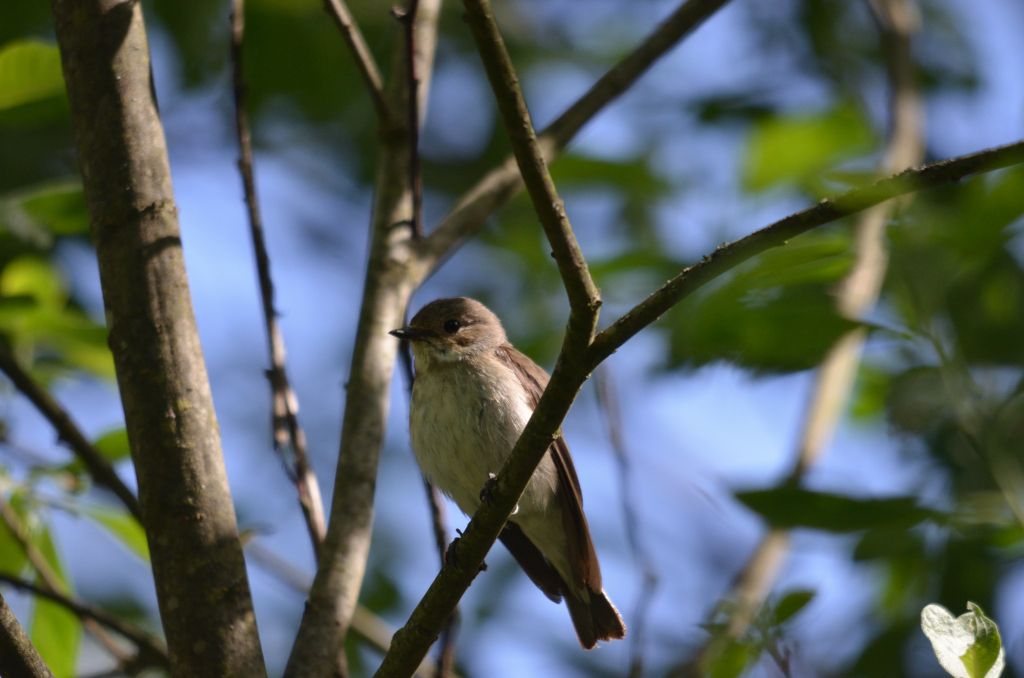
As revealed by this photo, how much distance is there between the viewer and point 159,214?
10.4 feet

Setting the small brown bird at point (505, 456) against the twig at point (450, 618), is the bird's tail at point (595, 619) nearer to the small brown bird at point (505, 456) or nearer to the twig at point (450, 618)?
the small brown bird at point (505, 456)

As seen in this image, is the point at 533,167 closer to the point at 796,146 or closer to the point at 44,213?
the point at 44,213

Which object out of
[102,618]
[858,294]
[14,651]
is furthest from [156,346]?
[858,294]

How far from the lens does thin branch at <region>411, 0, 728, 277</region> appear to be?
4289 mm

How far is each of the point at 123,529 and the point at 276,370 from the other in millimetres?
780

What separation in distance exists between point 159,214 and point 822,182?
6.54ft

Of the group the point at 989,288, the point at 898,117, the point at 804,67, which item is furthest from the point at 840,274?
the point at 804,67

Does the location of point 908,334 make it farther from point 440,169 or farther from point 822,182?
point 440,169

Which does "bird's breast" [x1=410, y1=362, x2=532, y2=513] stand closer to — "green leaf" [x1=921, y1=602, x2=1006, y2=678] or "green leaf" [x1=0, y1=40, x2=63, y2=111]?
"green leaf" [x1=0, y1=40, x2=63, y2=111]

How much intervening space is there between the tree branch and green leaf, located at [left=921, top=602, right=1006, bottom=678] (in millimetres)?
1718

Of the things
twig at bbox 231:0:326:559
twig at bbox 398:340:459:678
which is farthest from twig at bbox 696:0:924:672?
twig at bbox 231:0:326:559

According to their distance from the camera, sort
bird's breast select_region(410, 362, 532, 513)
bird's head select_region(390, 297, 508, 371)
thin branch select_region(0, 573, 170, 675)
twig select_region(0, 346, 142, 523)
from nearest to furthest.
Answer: thin branch select_region(0, 573, 170, 675)
twig select_region(0, 346, 142, 523)
bird's breast select_region(410, 362, 532, 513)
bird's head select_region(390, 297, 508, 371)

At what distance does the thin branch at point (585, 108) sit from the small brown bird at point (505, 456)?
0.59m

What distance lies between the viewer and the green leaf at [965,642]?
2182 mm
